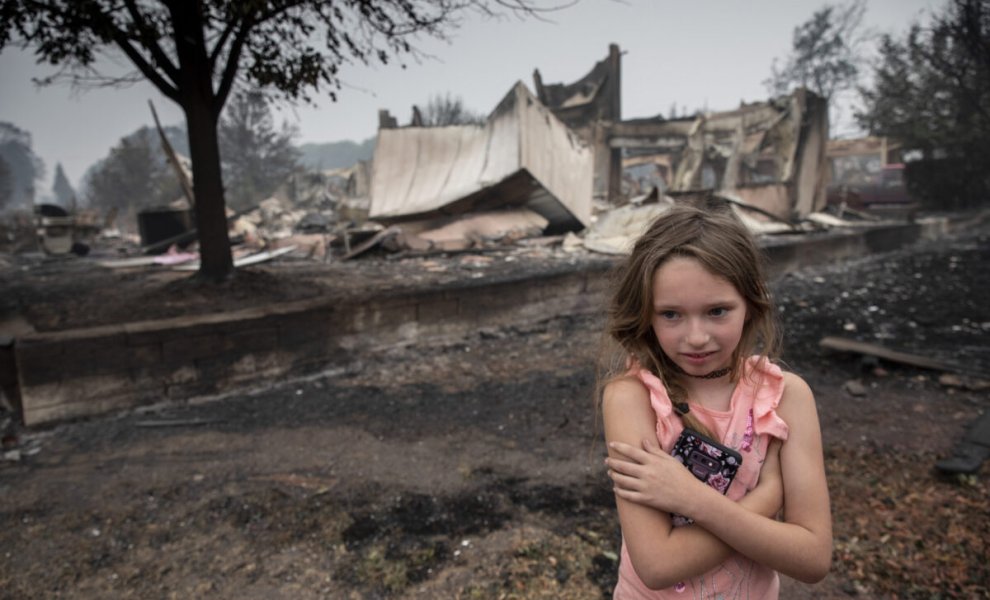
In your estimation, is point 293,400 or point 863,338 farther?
point 863,338

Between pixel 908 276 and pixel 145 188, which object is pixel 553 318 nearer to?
pixel 908 276

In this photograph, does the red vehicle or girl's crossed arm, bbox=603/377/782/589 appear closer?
girl's crossed arm, bbox=603/377/782/589

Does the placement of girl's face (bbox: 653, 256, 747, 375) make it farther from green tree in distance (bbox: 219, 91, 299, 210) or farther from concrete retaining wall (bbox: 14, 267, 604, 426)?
green tree in distance (bbox: 219, 91, 299, 210)

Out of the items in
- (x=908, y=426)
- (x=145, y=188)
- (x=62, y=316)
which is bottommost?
(x=908, y=426)

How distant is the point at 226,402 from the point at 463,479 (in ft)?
8.11

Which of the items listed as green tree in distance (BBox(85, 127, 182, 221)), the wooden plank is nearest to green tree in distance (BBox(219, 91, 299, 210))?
green tree in distance (BBox(85, 127, 182, 221))

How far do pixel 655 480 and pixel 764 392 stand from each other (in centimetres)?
34

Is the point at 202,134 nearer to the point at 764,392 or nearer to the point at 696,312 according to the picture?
the point at 696,312

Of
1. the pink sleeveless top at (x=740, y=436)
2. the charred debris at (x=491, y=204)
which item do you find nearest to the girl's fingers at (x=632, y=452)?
the pink sleeveless top at (x=740, y=436)

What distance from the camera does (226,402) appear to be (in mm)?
4508

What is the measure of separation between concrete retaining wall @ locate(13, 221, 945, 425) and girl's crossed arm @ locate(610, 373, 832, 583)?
4.49 m

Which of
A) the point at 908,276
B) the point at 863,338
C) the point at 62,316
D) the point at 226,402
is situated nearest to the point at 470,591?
Answer: the point at 226,402

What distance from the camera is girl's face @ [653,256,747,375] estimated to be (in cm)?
105

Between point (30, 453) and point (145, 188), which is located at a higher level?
point (145, 188)
